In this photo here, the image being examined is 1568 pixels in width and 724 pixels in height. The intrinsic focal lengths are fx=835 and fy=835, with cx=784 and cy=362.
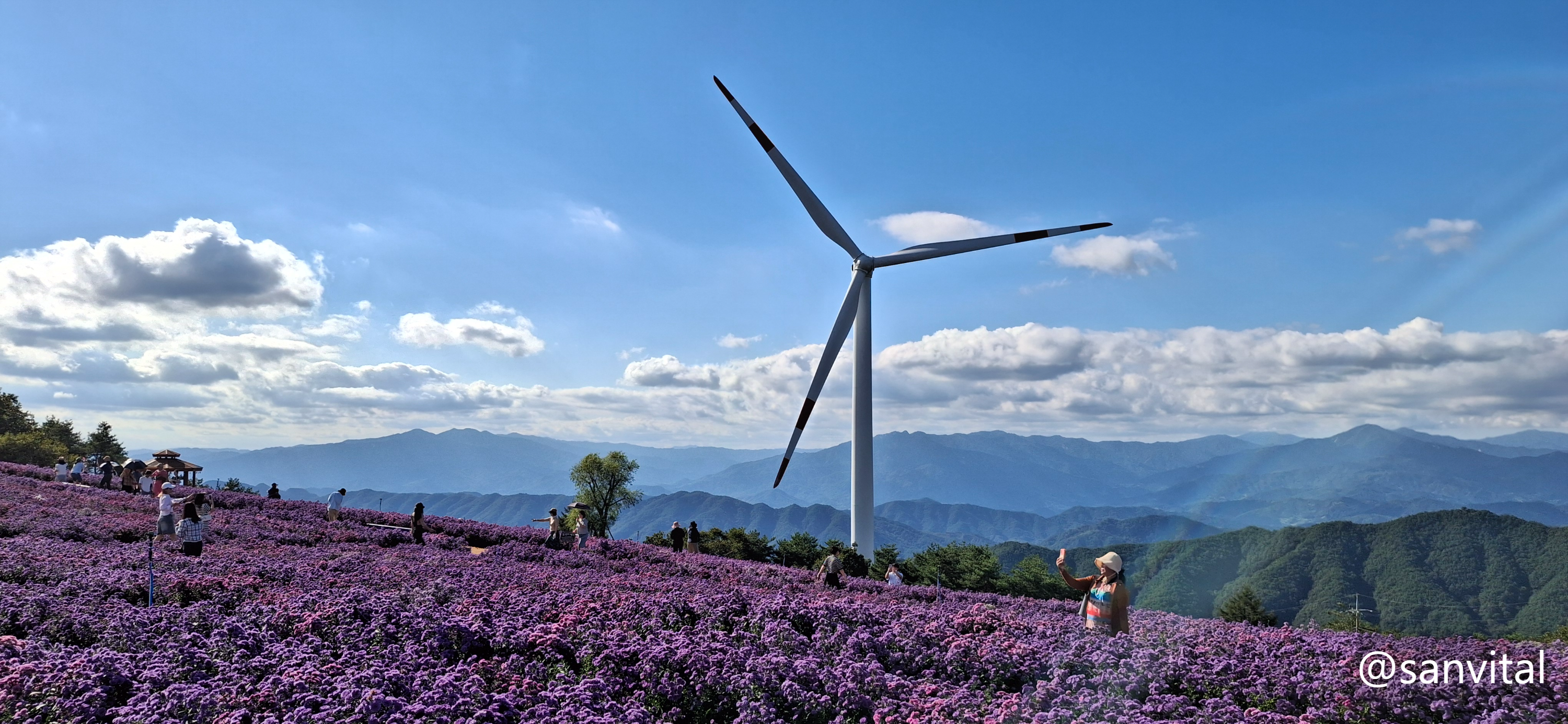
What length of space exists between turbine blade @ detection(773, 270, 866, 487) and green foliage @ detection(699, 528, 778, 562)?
176 inches

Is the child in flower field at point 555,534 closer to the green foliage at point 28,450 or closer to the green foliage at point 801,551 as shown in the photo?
the green foliage at point 801,551

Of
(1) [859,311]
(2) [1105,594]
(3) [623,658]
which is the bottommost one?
(3) [623,658]

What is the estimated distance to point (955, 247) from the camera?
1890 inches

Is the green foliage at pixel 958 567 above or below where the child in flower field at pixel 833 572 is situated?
below

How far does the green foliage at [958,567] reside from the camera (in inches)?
1709

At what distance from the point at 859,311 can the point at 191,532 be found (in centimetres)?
3310

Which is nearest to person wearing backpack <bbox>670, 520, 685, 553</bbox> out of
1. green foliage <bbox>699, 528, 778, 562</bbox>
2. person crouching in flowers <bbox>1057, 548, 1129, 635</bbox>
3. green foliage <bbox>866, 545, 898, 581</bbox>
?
green foliage <bbox>699, 528, 778, 562</bbox>

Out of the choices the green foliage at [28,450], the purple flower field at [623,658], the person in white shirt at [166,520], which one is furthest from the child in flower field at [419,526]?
the green foliage at [28,450]

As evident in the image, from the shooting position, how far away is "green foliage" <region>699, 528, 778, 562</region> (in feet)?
154

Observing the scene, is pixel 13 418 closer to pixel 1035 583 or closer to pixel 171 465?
pixel 171 465

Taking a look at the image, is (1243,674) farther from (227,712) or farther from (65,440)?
(65,440)

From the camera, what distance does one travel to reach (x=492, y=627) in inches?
516
